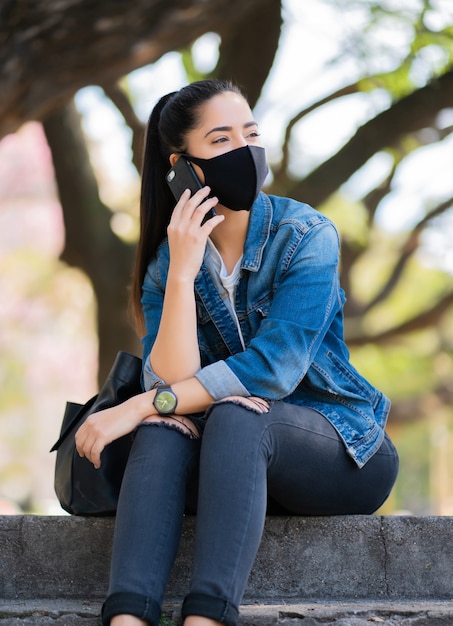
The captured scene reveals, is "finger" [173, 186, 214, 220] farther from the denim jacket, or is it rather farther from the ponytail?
the ponytail

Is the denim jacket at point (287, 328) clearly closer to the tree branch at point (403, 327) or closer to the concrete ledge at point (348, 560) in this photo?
the concrete ledge at point (348, 560)

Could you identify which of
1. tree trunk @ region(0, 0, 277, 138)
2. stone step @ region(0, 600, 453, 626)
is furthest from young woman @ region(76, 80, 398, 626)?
tree trunk @ region(0, 0, 277, 138)

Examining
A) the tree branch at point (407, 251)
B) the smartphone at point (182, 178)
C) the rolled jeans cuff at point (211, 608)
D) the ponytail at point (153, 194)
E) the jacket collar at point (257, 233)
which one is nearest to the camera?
the rolled jeans cuff at point (211, 608)

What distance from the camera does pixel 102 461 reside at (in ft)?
9.09

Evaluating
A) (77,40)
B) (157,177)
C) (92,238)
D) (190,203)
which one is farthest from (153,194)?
(92,238)

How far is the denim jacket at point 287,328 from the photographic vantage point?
2.66 meters

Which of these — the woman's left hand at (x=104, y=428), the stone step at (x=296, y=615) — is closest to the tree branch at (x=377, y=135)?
the woman's left hand at (x=104, y=428)

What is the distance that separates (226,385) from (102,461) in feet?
1.47

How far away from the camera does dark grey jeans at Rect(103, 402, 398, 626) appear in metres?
2.31

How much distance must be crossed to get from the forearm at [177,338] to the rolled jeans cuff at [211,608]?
2.27ft

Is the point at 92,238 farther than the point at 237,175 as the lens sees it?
Yes

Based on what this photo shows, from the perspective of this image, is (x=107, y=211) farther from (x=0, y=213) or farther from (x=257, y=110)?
(x=0, y=213)

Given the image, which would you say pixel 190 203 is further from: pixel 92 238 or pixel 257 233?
pixel 92 238

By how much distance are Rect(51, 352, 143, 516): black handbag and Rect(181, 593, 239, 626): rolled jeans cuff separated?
0.58m
